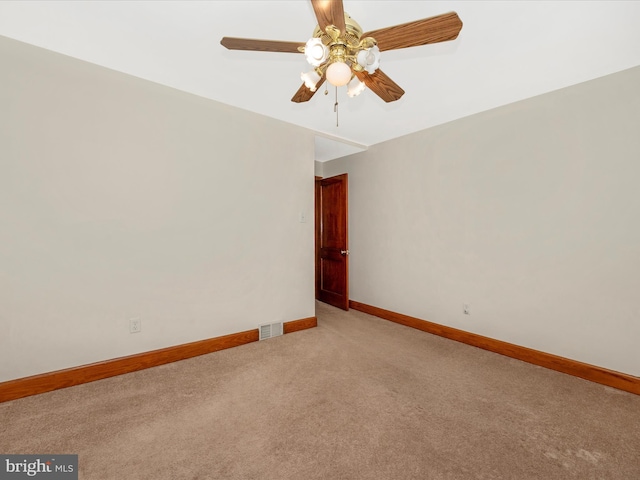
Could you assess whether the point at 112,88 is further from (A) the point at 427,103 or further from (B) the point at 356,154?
(B) the point at 356,154

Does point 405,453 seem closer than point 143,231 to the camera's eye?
Yes

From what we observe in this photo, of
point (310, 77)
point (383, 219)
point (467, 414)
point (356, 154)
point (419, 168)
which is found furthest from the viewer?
point (356, 154)

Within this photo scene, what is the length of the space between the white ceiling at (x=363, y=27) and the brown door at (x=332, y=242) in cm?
178

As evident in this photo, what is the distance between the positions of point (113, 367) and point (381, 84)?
120 inches

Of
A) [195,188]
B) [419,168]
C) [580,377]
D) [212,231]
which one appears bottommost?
[580,377]

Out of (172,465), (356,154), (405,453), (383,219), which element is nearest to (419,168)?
(383,219)

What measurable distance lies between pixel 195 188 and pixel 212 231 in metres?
0.46

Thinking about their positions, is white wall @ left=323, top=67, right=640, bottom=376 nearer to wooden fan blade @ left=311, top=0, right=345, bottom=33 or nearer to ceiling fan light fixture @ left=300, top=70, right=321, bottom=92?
ceiling fan light fixture @ left=300, top=70, right=321, bottom=92

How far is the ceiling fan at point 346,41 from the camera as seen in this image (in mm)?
1317

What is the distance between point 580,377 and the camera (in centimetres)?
252

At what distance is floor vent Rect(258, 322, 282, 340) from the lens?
3.33 meters

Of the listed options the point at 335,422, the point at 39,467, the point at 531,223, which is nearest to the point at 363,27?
the point at 531,223

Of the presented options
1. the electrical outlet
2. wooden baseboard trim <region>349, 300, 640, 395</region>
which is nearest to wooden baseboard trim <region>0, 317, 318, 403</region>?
the electrical outlet

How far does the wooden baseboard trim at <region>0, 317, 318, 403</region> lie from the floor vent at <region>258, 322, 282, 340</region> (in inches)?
3.1
